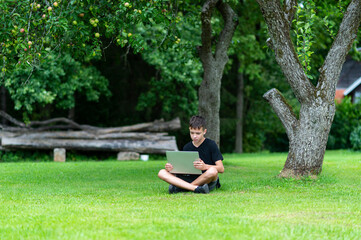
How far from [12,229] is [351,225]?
4.20 m

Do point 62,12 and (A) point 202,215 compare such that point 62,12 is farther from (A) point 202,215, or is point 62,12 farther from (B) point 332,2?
(B) point 332,2

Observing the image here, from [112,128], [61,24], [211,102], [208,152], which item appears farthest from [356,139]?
[61,24]

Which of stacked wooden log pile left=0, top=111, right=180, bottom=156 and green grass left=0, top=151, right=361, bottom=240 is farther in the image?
stacked wooden log pile left=0, top=111, right=180, bottom=156

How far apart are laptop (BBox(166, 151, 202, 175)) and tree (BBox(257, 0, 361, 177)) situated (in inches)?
122

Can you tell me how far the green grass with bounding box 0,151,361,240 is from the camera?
614 cm

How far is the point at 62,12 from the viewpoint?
1090 cm

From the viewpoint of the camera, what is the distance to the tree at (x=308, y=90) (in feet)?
39.4

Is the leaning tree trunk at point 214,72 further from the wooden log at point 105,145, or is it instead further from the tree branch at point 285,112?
the wooden log at point 105,145

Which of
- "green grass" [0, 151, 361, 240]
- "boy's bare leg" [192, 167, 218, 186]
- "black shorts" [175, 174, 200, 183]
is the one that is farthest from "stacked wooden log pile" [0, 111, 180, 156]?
"boy's bare leg" [192, 167, 218, 186]

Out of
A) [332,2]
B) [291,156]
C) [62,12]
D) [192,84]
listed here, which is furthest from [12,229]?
[192,84]

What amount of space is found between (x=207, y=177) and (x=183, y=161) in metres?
0.56

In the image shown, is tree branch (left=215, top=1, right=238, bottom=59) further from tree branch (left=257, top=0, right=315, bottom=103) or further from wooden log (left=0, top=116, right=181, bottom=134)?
wooden log (left=0, top=116, right=181, bottom=134)

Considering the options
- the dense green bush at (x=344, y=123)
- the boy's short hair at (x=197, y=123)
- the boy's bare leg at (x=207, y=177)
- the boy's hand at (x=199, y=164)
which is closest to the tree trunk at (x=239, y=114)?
the dense green bush at (x=344, y=123)

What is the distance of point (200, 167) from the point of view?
32.0 feet
